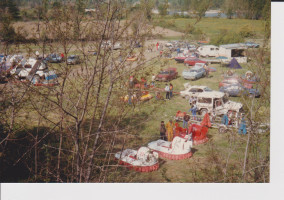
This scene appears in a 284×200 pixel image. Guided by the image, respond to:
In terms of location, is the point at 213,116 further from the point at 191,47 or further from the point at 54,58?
the point at 54,58

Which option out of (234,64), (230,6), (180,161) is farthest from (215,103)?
(230,6)

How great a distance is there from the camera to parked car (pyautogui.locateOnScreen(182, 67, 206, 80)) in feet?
16.9

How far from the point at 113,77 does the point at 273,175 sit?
8.52 feet

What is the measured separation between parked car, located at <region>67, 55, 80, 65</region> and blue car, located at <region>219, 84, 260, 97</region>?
7.66 ft

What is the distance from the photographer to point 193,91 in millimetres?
5375

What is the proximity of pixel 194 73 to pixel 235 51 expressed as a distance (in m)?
1.05

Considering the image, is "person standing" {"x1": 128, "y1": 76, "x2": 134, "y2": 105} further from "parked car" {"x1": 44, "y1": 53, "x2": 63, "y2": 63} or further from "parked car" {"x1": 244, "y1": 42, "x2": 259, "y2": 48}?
"parked car" {"x1": 244, "y1": 42, "x2": 259, "y2": 48}

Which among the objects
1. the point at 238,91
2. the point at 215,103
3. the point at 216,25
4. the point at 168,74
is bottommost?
the point at 215,103

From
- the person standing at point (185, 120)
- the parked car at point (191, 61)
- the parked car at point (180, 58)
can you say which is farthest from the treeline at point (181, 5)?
the person standing at point (185, 120)

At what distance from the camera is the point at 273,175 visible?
3691 millimetres

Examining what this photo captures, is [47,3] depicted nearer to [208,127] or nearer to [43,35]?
[43,35]

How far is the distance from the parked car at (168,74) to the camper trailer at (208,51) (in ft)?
1.88

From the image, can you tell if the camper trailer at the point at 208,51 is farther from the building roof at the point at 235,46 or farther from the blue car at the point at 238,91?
the blue car at the point at 238,91

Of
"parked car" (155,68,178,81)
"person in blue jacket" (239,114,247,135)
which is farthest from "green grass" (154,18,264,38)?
"person in blue jacket" (239,114,247,135)
